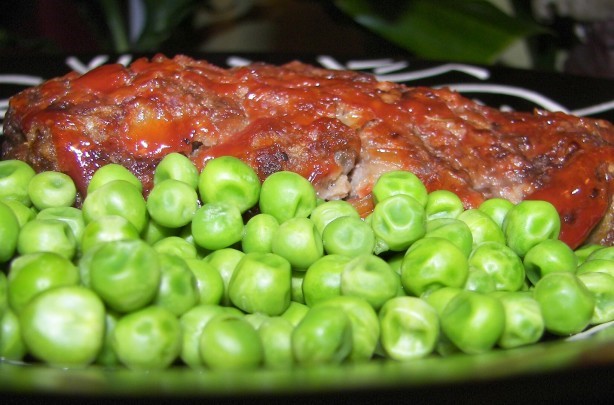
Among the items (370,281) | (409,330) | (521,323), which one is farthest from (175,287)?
(521,323)

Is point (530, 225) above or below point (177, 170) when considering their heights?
below

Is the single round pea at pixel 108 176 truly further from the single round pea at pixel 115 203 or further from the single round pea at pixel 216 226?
the single round pea at pixel 216 226

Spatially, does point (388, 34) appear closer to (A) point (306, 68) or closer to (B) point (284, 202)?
(A) point (306, 68)

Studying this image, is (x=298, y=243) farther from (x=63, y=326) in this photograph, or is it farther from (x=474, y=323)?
(x=63, y=326)

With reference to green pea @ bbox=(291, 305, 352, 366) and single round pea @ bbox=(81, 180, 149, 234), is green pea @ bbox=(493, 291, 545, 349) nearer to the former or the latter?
green pea @ bbox=(291, 305, 352, 366)

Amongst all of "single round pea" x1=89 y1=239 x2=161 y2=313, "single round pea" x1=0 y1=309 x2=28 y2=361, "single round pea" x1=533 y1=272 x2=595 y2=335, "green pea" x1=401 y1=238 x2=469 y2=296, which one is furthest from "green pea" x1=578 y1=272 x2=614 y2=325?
"single round pea" x1=0 y1=309 x2=28 y2=361

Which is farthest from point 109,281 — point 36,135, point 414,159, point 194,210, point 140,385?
point 414,159

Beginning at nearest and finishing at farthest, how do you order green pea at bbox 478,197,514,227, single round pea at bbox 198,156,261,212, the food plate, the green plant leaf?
the food plate → single round pea at bbox 198,156,261,212 → green pea at bbox 478,197,514,227 → the green plant leaf

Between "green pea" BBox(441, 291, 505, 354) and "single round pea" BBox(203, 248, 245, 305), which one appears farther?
"single round pea" BBox(203, 248, 245, 305)
